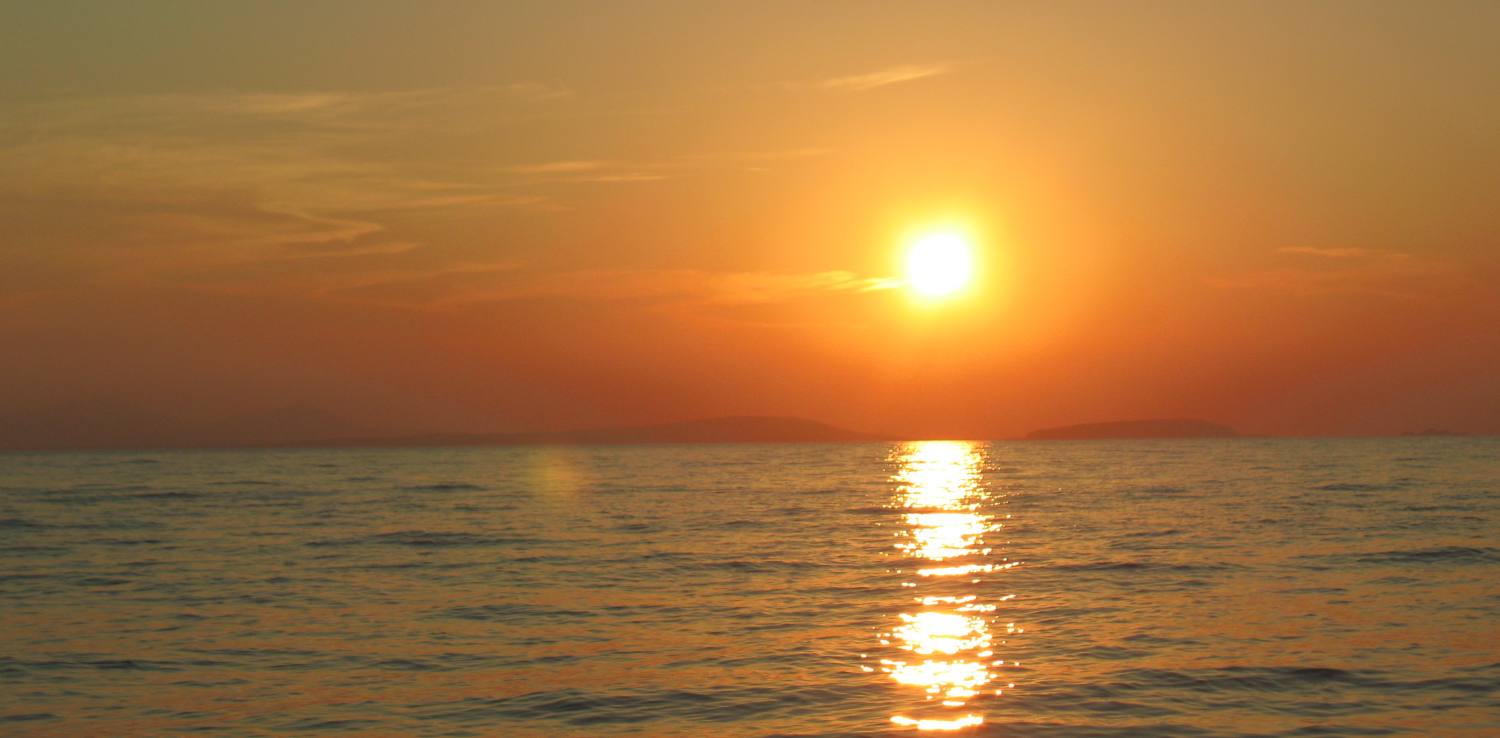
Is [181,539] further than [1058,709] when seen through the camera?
Yes

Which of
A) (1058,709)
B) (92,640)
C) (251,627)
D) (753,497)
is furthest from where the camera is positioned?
(753,497)

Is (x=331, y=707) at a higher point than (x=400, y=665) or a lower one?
lower

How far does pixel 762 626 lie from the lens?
926 inches

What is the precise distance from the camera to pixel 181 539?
1736 inches

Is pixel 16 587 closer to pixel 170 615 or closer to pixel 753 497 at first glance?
pixel 170 615

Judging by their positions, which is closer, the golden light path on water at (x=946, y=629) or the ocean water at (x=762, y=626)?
the ocean water at (x=762, y=626)

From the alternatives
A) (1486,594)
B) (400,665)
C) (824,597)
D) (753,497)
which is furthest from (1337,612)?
(753,497)

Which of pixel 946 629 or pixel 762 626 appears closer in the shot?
pixel 946 629

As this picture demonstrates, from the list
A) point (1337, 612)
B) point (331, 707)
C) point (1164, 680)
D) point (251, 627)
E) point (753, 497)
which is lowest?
point (331, 707)

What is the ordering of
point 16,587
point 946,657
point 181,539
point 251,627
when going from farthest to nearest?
1. point 181,539
2. point 16,587
3. point 251,627
4. point 946,657

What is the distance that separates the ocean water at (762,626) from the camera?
16875 mm

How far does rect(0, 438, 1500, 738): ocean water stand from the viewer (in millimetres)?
16875

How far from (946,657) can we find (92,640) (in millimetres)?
15430

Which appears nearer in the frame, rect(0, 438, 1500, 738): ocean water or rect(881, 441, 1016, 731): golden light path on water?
rect(0, 438, 1500, 738): ocean water
